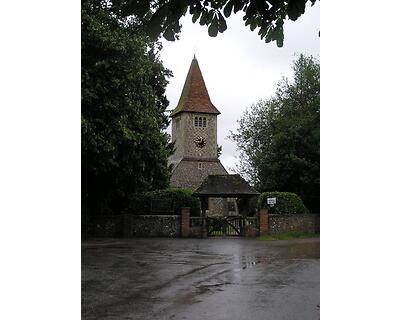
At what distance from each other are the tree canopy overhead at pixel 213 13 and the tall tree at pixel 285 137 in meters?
10.5

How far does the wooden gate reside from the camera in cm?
1722

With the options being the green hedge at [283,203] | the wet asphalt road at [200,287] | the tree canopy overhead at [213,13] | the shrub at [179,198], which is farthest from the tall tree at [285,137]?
the tree canopy overhead at [213,13]

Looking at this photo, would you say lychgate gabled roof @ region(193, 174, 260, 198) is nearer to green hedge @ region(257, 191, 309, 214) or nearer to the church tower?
green hedge @ region(257, 191, 309, 214)

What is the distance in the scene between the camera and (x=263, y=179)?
1880 centimetres

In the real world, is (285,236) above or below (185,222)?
below

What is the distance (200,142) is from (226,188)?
1560 cm

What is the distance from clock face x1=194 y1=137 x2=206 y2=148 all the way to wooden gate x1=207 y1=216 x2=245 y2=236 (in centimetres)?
1661

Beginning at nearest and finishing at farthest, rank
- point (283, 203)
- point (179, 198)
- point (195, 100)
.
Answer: point (283, 203)
point (179, 198)
point (195, 100)

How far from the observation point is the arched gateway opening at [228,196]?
55.8 feet

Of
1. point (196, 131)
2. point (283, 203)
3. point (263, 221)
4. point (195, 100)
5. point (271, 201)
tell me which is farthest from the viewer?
point (196, 131)

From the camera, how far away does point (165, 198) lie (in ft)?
58.7

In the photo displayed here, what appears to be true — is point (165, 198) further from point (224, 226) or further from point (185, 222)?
point (224, 226)

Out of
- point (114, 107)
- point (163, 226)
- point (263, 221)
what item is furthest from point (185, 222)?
point (114, 107)
